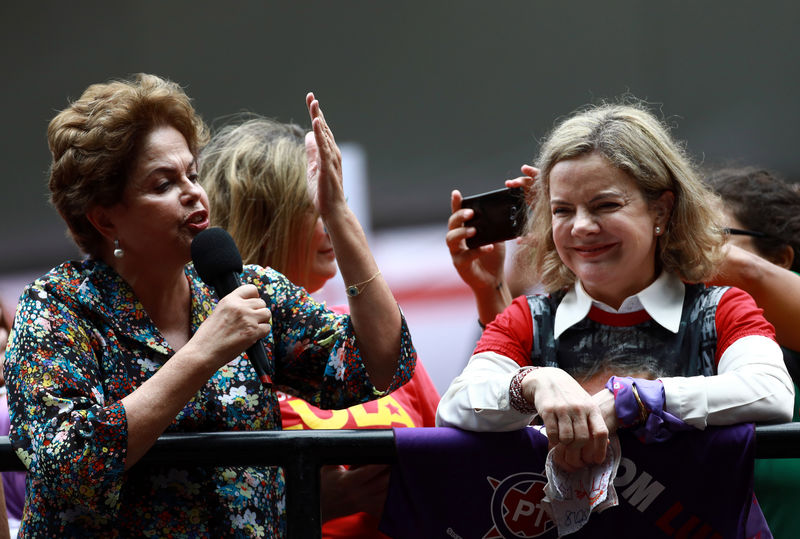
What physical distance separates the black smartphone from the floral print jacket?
53cm

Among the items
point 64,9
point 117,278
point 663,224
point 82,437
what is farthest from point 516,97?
point 82,437

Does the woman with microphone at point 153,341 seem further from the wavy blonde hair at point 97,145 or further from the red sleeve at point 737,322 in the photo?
the red sleeve at point 737,322

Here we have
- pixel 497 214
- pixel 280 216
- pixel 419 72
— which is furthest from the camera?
pixel 419 72

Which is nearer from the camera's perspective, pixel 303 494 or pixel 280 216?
pixel 303 494

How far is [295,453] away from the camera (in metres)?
1.60

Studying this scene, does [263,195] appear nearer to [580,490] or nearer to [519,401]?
[519,401]

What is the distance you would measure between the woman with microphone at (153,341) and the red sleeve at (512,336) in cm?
16

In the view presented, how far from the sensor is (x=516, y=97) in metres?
5.07

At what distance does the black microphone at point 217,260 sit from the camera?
5.71 feet

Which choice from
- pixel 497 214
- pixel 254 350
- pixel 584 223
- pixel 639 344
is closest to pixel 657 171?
pixel 584 223

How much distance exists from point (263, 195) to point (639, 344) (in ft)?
3.55

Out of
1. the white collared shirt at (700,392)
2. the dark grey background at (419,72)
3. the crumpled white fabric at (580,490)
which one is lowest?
the crumpled white fabric at (580,490)

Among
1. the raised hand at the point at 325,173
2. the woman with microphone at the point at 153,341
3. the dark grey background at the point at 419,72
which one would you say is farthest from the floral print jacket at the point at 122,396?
the dark grey background at the point at 419,72

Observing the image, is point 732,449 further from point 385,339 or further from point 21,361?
point 21,361
